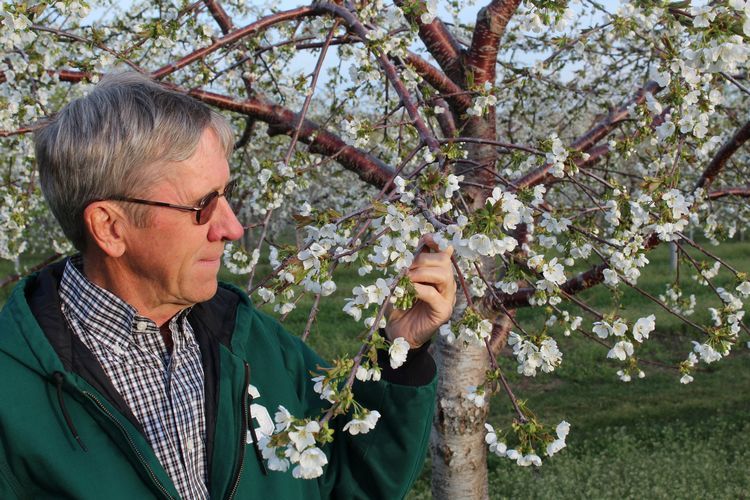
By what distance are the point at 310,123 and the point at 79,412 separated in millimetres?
2506

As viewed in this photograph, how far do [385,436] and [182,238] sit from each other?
2.31 feet

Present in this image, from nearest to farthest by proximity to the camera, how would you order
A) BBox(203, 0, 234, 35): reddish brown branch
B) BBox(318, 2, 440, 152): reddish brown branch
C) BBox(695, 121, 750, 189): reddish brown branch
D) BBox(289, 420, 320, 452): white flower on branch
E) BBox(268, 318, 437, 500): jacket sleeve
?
BBox(289, 420, 320, 452): white flower on branch < BBox(268, 318, 437, 500): jacket sleeve < BBox(318, 2, 440, 152): reddish brown branch < BBox(695, 121, 750, 189): reddish brown branch < BBox(203, 0, 234, 35): reddish brown branch

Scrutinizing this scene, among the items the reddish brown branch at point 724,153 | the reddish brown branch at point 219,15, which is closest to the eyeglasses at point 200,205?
the reddish brown branch at point 219,15

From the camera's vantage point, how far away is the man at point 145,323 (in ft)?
4.54

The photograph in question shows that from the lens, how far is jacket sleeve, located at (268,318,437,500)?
1715mm

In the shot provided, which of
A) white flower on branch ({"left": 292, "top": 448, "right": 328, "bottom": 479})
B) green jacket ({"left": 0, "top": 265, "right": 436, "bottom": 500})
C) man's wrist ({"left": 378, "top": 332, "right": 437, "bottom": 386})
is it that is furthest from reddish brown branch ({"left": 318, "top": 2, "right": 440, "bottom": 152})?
white flower on branch ({"left": 292, "top": 448, "right": 328, "bottom": 479})

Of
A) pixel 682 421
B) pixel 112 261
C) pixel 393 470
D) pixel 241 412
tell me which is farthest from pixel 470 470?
pixel 682 421

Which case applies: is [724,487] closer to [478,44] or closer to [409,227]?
[478,44]

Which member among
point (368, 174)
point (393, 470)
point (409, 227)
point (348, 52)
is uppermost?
point (348, 52)

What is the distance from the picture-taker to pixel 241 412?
161cm

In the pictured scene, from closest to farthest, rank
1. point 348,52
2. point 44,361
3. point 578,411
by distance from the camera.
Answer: point 44,361 → point 348,52 → point 578,411

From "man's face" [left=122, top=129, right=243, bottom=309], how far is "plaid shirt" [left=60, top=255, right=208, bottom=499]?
Result: 9 centimetres

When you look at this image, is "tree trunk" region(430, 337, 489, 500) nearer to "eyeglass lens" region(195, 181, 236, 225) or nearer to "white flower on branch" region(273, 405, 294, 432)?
"eyeglass lens" region(195, 181, 236, 225)

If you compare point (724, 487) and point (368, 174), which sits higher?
point (368, 174)
